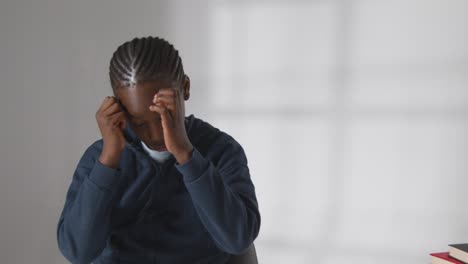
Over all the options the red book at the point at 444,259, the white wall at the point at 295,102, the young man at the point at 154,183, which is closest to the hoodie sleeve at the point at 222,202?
the young man at the point at 154,183

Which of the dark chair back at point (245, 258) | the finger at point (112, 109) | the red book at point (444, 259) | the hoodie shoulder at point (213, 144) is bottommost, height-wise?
the red book at point (444, 259)

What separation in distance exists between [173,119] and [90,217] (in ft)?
0.69

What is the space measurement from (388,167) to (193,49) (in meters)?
0.86

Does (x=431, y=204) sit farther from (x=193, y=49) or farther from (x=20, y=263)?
(x=20, y=263)

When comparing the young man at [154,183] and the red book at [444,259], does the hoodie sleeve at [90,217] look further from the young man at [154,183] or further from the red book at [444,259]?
the red book at [444,259]

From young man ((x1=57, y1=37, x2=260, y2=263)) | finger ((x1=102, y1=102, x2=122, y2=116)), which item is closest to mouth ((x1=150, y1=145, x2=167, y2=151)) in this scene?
young man ((x1=57, y1=37, x2=260, y2=263))

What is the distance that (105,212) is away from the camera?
0.82m

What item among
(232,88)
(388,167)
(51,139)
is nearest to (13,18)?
(51,139)

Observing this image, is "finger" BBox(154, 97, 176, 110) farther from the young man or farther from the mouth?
the mouth

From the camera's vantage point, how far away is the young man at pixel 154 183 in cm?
77

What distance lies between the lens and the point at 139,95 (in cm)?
76

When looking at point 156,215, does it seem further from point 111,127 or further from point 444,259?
point 444,259

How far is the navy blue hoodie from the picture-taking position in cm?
83

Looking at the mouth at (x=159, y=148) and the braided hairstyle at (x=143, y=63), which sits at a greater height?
the braided hairstyle at (x=143, y=63)
